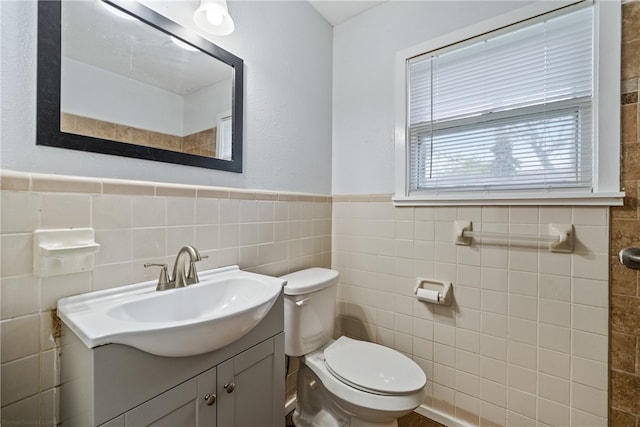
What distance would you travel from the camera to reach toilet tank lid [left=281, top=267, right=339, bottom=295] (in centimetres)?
129

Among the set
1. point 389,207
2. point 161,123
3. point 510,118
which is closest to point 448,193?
point 389,207

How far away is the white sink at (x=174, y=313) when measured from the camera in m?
0.64

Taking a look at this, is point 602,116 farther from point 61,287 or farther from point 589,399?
point 61,287

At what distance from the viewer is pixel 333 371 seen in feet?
4.07

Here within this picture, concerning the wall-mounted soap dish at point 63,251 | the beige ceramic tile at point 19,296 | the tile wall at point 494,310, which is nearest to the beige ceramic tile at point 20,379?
the beige ceramic tile at point 19,296

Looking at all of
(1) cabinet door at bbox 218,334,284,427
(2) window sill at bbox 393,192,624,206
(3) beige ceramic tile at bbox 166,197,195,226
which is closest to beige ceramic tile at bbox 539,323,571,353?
(2) window sill at bbox 393,192,624,206

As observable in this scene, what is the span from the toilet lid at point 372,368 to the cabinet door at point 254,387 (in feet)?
1.04

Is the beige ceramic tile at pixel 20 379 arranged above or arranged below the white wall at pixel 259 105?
below

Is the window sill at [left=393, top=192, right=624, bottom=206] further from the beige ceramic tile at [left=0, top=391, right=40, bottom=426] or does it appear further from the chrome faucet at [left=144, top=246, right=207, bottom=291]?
the beige ceramic tile at [left=0, top=391, right=40, bottom=426]

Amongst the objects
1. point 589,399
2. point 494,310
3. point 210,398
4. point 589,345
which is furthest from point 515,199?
point 210,398

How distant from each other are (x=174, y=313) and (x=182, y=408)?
0.30 m

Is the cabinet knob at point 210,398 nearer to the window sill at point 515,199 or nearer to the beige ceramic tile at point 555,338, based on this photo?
the window sill at point 515,199

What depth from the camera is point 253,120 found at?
4.58 ft

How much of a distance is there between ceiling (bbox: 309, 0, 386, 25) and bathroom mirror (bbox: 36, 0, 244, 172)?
0.86 metres
